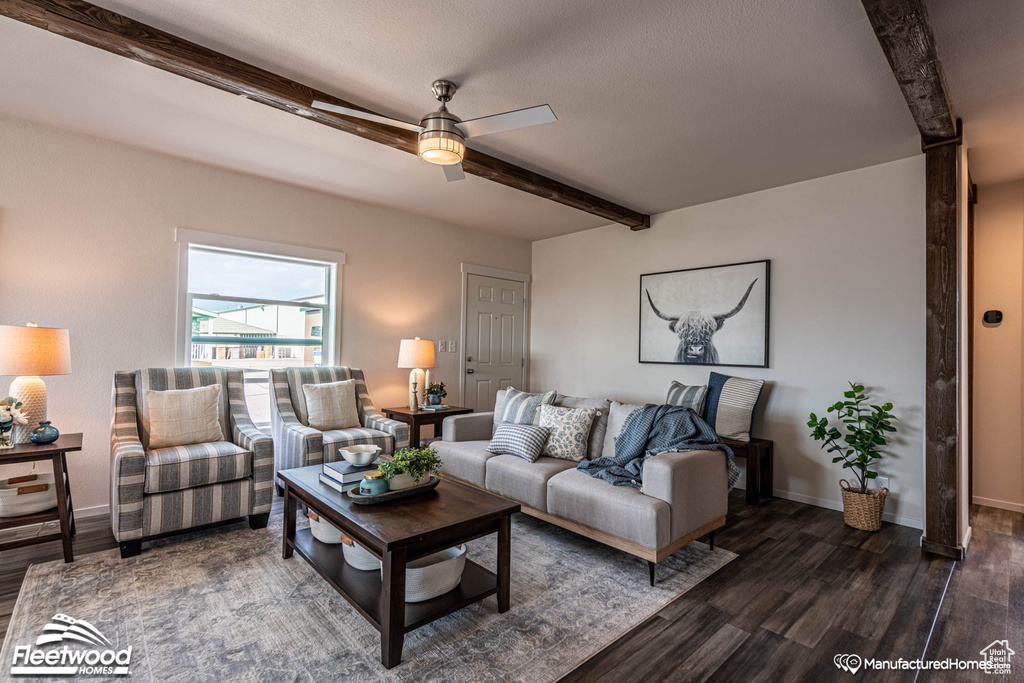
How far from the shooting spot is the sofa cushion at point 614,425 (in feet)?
10.7

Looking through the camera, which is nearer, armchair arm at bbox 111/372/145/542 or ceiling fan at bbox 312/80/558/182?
ceiling fan at bbox 312/80/558/182

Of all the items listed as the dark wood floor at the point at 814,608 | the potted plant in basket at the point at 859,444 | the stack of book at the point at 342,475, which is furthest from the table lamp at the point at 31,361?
the potted plant in basket at the point at 859,444

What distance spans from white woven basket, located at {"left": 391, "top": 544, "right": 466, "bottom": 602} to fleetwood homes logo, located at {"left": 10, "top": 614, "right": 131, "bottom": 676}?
1.03 m

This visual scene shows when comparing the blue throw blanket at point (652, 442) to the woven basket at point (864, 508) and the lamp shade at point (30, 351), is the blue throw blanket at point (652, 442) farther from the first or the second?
the lamp shade at point (30, 351)

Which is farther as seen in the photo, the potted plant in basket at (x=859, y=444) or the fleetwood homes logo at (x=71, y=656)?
the potted plant in basket at (x=859, y=444)

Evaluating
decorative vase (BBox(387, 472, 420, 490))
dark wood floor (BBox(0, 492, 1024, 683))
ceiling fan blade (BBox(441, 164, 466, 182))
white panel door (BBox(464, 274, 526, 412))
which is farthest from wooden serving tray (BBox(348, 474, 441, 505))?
white panel door (BBox(464, 274, 526, 412))

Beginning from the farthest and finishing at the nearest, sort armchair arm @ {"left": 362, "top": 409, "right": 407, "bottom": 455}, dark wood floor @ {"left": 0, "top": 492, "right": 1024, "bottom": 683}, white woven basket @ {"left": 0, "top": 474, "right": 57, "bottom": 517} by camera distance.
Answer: armchair arm @ {"left": 362, "top": 409, "right": 407, "bottom": 455}
white woven basket @ {"left": 0, "top": 474, "right": 57, "bottom": 517}
dark wood floor @ {"left": 0, "top": 492, "right": 1024, "bottom": 683}

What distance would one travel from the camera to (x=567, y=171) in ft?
12.6

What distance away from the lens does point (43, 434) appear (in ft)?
8.86

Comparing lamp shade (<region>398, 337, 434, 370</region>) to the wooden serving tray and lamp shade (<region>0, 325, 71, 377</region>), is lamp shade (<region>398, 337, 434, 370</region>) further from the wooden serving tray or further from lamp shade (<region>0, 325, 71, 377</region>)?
lamp shade (<region>0, 325, 71, 377</region>)

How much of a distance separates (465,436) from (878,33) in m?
3.33

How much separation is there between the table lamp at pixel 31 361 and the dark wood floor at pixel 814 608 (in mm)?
772

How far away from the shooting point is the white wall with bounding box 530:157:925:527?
3459mm

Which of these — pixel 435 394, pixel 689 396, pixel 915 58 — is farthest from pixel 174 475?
pixel 915 58
